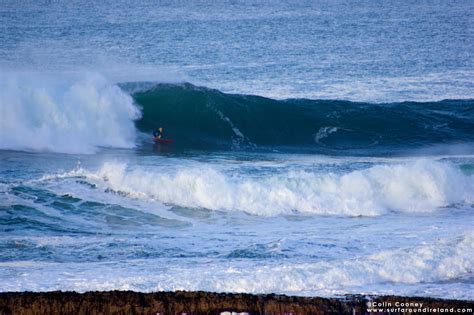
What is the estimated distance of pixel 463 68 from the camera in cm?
3881

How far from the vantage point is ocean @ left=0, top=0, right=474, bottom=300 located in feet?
48.6

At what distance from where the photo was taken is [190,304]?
11203 mm

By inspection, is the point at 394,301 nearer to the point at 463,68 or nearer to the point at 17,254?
the point at 17,254

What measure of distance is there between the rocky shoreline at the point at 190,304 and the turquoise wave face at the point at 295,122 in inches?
602

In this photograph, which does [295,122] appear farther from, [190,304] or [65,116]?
[190,304]

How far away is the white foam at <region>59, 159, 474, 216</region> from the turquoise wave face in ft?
16.3

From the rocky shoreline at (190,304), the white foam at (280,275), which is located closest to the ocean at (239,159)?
the white foam at (280,275)

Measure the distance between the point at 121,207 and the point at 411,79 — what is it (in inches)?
733

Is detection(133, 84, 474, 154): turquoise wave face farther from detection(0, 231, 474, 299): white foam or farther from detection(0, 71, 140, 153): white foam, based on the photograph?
detection(0, 231, 474, 299): white foam

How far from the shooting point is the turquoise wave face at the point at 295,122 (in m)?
28.1

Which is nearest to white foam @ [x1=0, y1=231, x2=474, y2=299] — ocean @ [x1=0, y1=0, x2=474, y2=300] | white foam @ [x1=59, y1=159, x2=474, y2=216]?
ocean @ [x1=0, y1=0, x2=474, y2=300]

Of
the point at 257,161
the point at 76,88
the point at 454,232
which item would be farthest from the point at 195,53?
the point at 454,232

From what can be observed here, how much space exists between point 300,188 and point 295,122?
28.7 ft

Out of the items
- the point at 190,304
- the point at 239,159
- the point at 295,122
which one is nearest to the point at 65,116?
the point at 239,159
